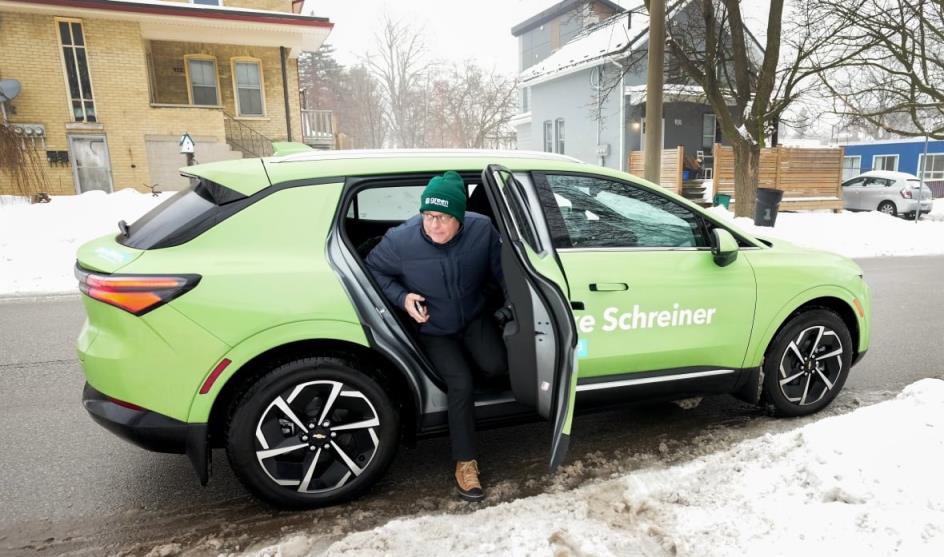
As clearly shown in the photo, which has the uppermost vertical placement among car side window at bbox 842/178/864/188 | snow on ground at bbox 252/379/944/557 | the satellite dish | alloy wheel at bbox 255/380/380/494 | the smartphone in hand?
the satellite dish

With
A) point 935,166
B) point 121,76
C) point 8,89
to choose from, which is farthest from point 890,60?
point 8,89

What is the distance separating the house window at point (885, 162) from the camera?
33781mm

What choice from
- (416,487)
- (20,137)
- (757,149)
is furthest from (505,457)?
(20,137)

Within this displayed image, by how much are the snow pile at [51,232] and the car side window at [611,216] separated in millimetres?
7646

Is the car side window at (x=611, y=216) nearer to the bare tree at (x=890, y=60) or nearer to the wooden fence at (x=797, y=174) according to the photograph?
the bare tree at (x=890, y=60)

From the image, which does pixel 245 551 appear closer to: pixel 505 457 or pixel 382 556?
pixel 382 556

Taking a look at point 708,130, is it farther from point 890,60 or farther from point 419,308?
point 419,308

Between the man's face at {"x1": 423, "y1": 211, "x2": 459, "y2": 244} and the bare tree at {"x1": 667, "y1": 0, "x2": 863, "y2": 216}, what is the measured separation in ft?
45.6

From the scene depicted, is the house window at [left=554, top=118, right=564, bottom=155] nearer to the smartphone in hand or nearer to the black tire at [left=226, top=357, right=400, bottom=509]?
the smartphone in hand

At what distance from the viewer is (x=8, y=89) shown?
622 inches

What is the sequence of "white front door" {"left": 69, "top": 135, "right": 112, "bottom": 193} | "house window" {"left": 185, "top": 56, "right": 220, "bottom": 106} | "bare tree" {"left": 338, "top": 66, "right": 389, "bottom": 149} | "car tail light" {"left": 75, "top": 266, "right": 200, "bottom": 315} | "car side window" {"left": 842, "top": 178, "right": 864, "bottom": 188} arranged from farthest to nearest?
1. "bare tree" {"left": 338, "top": 66, "right": 389, "bottom": 149}
2. "car side window" {"left": 842, "top": 178, "right": 864, "bottom": 188}
3. "house window" {"left": 185, "top": 56, "right": 220, "bottom": 106}
4. "white front door" {"left": 69, "top": 135, "right": 112, "bottom": 193}
5. "car tail light" {"left": 75, "top": 266, "right": 200, "bottom": 315}

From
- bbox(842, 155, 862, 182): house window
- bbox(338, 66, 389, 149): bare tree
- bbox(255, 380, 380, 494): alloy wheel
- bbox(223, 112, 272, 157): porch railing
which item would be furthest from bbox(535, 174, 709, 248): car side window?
bbox(338, 66, 389, 149): bare tree

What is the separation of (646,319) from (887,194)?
2169cm

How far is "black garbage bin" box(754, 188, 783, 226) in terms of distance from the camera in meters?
14.2
